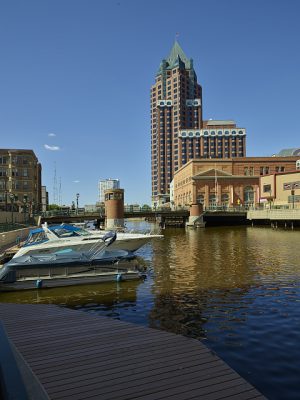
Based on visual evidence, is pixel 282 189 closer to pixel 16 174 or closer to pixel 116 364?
pixel 16 174

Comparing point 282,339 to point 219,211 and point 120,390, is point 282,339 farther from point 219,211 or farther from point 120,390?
point 219,211

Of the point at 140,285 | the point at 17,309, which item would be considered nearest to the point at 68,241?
the point at 140,285

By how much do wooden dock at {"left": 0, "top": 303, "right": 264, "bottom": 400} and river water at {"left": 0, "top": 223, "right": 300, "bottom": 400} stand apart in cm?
232

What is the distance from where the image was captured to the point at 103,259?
24.8m

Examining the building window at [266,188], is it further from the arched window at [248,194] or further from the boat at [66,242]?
the boat at [66,242]

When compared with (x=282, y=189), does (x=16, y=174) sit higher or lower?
higher

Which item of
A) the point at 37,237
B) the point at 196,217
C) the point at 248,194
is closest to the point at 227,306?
the point at 37,237

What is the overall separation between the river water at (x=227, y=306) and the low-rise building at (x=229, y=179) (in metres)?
85.1

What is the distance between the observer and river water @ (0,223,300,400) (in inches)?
433

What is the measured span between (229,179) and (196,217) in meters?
33.0

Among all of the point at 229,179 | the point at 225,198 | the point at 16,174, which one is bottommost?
the point at 225,198

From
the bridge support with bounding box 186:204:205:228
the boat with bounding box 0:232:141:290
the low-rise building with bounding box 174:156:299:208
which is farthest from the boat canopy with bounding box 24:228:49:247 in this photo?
the low-rise building with bounding box 174:156:299:208

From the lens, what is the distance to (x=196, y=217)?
89125mm

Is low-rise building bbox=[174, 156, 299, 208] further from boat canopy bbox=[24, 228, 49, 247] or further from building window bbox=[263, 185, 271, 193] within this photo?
boat canopy bbox=[24, 228, 49, 247]
